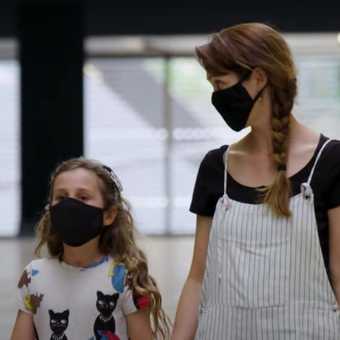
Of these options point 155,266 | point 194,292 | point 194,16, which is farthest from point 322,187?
point 194,16

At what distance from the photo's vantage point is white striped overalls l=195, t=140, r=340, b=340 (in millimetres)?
1810

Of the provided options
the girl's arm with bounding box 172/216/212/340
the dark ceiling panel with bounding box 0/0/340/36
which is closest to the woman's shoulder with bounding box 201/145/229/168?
the girl's arm with bounding box 172/216/212/340

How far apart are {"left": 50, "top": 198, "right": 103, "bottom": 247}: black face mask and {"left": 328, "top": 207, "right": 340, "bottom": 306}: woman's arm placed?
29.1 inches

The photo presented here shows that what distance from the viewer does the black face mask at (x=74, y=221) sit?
90.8 inches

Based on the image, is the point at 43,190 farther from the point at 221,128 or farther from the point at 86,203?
the point at 86,203

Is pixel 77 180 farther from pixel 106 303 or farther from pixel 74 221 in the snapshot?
pixel 106 303

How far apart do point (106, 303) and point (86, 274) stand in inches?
4.0

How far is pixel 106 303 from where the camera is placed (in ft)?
7.64

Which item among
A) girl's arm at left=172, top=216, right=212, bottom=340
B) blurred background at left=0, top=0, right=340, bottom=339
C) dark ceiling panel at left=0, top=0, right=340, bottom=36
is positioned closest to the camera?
girl's arm at left=172, top=216, right=212, bottom=340

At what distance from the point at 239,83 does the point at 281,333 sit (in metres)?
0.55

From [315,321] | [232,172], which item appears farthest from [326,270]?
[232,172]

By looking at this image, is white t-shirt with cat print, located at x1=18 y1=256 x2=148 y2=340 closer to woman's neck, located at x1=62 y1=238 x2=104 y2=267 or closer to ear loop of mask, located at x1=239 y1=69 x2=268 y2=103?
woman's neck, located at x1=62 y1=238 x2=104 y2=267

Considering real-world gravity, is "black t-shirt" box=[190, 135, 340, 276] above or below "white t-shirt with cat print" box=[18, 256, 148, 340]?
above

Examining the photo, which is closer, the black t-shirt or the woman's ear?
the black t-shirt
